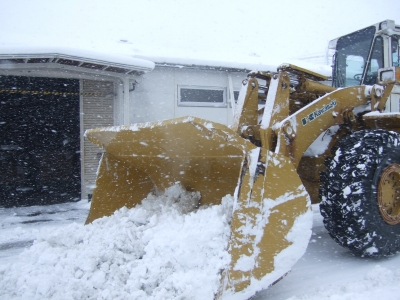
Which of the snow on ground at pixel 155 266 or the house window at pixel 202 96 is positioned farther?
the house window at pixel 202 96

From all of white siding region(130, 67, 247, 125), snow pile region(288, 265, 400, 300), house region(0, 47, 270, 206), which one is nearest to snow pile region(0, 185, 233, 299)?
snow pile region(288, 265, 400, 300)

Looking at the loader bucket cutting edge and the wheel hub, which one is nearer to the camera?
the loader bucket cutting edge

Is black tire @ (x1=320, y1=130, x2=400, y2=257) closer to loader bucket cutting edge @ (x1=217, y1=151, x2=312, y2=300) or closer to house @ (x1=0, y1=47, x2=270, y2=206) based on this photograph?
loader bucket cutting edge @ (x1=217, y1=151, x2=312, y2=300)

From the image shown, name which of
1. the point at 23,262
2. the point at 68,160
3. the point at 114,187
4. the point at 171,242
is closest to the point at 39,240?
the point at 23,262

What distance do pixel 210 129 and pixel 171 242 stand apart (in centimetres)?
92

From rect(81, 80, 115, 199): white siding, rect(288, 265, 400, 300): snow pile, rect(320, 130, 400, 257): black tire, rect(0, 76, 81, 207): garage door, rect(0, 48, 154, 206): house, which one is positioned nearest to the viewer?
rect(288, 265, 400, 300): snow pile

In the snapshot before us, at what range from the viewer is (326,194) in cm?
352

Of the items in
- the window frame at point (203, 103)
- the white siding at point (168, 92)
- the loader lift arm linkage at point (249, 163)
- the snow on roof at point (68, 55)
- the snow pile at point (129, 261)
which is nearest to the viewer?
the snow pile at point (129, 261)

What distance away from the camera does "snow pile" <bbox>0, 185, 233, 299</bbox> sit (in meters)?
2.52

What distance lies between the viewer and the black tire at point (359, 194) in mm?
3359

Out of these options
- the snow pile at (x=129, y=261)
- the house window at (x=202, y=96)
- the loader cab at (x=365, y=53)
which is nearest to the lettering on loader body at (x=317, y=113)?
the snow pile at (x=129, y=261)

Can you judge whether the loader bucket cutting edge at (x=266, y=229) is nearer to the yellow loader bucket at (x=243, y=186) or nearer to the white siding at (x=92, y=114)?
the yellow loader bucket at (x=243, y=186)

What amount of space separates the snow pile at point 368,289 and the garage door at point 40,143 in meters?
6.99

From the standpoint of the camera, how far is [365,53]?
16.9 ft
